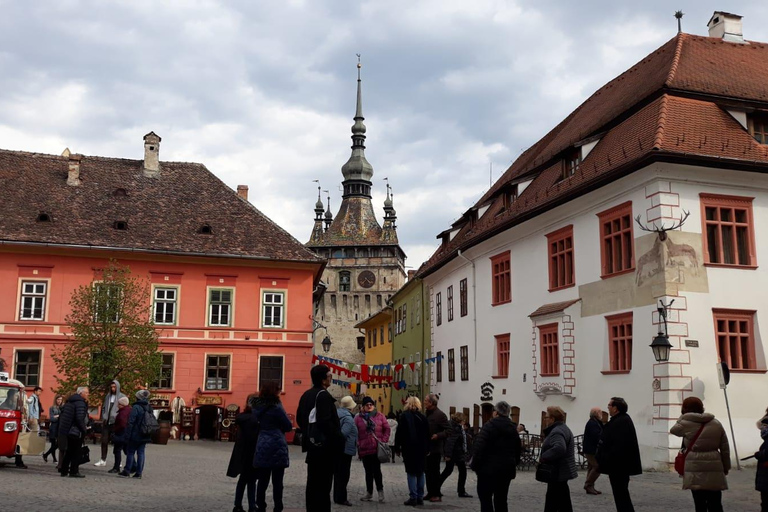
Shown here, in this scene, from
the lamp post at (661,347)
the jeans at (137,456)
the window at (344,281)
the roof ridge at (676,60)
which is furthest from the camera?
the window at (344,281)

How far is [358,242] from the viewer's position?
97.3 meters

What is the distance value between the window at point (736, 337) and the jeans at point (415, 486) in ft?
32.7

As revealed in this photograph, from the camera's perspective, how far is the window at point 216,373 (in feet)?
110

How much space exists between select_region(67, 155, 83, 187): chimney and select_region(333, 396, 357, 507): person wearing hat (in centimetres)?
2778

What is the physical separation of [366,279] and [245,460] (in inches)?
3304

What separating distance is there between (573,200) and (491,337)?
25.1ft

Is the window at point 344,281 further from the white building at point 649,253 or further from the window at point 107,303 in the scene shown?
the white building at point 649,253

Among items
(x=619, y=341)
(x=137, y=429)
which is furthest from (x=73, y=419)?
(x=619, y=341)

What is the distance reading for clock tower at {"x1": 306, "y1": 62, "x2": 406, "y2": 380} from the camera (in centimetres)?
8925

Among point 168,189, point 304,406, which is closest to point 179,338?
point 168,189

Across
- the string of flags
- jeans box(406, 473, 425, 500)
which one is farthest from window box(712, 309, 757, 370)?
the string of flags

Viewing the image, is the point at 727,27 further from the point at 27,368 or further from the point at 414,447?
the point at 27,368

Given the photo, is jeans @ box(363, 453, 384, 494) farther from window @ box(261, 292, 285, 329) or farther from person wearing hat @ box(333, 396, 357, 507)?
window @ box(261, 292, 285, 329)

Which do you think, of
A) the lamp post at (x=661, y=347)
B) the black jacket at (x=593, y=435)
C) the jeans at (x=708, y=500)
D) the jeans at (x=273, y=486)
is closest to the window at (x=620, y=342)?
the lamp post at (x=661, y=347)
